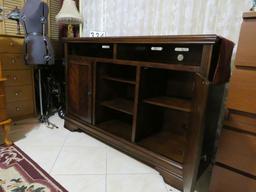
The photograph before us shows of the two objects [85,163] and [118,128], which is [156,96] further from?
[85,163]

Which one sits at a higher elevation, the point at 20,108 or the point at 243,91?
the point at 243,91

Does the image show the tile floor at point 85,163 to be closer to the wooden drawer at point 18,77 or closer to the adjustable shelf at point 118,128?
the adjustable shelf at point 118,128

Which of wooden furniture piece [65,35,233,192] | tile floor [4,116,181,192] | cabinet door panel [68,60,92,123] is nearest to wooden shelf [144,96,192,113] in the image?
wooden furniture piece [65,35,233,192]

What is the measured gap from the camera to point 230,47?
1.04 m

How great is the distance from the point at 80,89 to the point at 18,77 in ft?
2.78

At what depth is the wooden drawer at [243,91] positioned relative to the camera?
2.87 feet

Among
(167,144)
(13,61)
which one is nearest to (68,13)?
(13,61)

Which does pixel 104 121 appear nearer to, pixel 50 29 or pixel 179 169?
pixel 179 169

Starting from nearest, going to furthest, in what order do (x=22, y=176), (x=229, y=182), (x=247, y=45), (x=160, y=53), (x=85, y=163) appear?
(x=247, y=45) → (x=229, y=182) → (x=22, y=176) → (x=85, y=163) → (x=160, y=53)

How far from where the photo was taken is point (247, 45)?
86 cm

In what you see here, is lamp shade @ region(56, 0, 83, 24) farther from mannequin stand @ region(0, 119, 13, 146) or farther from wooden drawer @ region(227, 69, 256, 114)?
wooden drawer @ region(227, 69, 256, 114)

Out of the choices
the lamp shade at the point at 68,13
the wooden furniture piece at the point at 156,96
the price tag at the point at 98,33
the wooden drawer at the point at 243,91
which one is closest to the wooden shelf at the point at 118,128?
the wooden furniture piece at the point at 156,96

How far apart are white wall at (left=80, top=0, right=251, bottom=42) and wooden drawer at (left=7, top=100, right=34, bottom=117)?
1190mm

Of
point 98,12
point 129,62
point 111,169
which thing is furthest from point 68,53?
point 111,169
